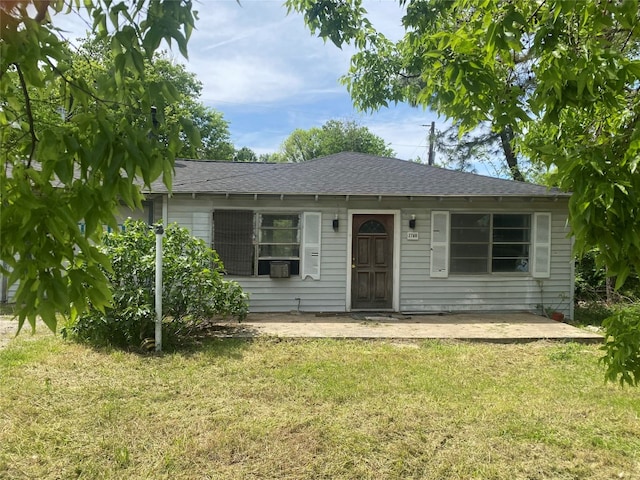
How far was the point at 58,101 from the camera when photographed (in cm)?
149

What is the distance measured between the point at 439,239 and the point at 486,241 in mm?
982

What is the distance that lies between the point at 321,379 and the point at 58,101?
3851 millimetres

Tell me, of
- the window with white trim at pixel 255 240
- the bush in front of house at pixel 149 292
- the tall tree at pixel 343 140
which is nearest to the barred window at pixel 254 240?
the window with white trim at pixel 255 240

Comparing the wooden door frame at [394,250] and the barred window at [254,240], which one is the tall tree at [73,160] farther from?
the wooden door frame at [394,250]

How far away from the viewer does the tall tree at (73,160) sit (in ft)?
3.22

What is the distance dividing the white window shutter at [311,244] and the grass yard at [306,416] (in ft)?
9.95

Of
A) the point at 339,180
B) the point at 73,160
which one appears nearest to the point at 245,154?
the point at 339,180

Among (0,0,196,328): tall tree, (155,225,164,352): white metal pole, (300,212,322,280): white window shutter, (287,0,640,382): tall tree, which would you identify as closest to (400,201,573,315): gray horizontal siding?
(300,212,322,280): white window shutter

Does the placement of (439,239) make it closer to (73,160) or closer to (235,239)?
(235,239)

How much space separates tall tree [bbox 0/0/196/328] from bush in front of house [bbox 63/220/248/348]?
15.2 feet

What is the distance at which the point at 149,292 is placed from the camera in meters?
5.80

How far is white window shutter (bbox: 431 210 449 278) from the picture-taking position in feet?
29.2

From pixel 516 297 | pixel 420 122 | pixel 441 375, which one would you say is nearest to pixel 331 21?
pixel 441 375

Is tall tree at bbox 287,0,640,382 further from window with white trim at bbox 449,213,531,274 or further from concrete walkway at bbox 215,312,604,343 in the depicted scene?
window with white trim at bbox 449,213,531,274
